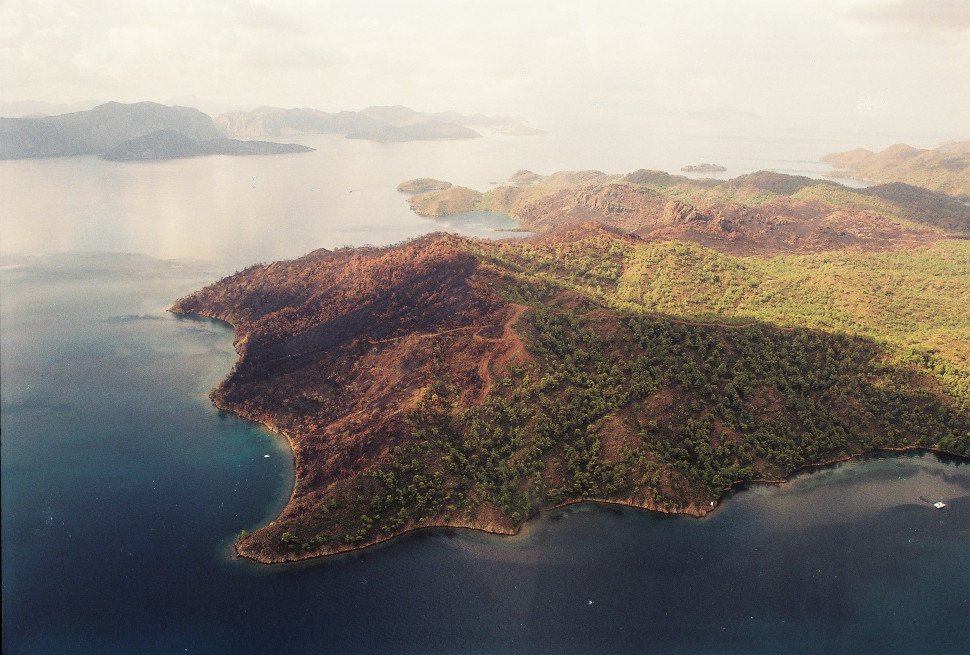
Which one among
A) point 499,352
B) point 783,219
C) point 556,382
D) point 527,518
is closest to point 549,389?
point 556,382

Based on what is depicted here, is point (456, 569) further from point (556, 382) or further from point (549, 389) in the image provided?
point (556, 382)

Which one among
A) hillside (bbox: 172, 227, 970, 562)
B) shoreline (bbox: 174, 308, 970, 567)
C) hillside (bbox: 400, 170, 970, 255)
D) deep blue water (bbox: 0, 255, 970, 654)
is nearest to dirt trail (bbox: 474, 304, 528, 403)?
hillside (bbox: 172, 227, 970, 562)

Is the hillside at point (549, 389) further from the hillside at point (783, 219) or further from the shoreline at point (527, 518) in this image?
the hillside at point (783, 219)

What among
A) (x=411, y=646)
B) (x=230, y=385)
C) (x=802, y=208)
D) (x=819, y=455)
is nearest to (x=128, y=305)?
(x=230, y=385)

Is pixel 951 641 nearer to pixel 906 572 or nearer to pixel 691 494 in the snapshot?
pixel 906 572

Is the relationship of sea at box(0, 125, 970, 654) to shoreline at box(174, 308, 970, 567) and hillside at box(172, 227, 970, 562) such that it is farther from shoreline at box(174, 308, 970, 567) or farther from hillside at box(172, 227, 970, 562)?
hillside at box(172, 227, 970, 562)

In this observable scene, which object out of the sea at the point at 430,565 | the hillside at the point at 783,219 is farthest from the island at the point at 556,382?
the hillside at the point at 783,219
